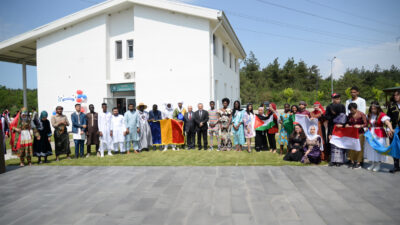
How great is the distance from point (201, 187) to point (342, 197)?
2.70 metres

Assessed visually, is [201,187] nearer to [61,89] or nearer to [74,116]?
[74,116]

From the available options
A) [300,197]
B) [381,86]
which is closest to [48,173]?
[300,197]

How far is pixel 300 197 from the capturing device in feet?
15.3

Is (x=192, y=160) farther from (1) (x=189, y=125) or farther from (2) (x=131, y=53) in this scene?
(2) (x=131, y=53)

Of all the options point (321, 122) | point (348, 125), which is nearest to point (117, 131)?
point (321, 122)

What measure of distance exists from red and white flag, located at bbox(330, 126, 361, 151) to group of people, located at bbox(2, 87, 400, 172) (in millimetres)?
119

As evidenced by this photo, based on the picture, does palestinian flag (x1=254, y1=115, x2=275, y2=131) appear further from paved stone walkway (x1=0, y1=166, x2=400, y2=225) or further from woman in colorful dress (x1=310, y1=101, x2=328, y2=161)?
paved stone walkway (x1=0, y1=166, x2=400, y2=225)

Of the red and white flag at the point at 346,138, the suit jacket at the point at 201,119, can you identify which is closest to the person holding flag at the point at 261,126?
the suit jacket at the point at 201,119

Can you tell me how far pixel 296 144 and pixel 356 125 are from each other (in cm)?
172

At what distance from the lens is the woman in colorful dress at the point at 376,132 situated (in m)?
6.50

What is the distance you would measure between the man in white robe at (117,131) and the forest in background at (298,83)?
145 feet

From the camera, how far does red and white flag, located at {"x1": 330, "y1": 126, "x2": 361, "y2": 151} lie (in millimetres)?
6895

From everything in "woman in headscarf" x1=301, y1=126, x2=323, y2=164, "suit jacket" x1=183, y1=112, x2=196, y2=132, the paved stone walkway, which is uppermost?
"suit jacket" x1=183, y1=112, x2=196, y2=132

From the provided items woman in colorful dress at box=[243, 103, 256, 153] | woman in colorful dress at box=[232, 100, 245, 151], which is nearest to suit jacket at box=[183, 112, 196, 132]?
woman in colorful dress at box=[232, 100, 245, 151]
